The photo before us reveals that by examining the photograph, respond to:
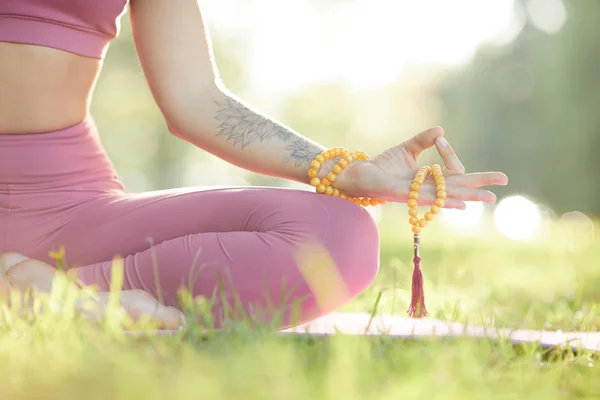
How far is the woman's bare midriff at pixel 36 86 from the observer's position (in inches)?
102

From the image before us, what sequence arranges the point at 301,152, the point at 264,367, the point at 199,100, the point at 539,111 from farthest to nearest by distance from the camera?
the point at 539,111 < the point at 199,100 < the point at 301,152 < the point at 264,367

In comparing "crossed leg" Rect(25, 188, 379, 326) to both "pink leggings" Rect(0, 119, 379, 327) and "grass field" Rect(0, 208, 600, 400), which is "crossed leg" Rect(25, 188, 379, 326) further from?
"grass field" Rect(0, 208, 600, 400)

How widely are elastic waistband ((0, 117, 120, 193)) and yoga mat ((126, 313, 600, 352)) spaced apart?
828 mm

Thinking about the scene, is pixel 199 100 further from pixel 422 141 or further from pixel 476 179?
pixel 476 179

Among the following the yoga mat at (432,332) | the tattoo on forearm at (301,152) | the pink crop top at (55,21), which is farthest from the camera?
the tattoo on forearm at (301,152)

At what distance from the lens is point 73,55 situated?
2643 millimetres

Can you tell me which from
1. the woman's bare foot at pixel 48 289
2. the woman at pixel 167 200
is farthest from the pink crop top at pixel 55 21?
the woman's bare foot at pixel 48 289

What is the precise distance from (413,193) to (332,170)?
0.97 ft

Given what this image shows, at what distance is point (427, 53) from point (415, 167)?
28.5 meters

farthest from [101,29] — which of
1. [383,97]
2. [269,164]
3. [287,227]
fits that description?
[383,97]

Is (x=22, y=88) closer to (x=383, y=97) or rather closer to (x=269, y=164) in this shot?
(x=269, y=164)

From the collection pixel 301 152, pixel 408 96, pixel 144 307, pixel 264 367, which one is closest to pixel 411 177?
pixel 301 152

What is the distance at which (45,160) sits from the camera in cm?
264

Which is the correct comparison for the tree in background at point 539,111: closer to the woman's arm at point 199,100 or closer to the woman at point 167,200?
the woman's arm at point 199,100
